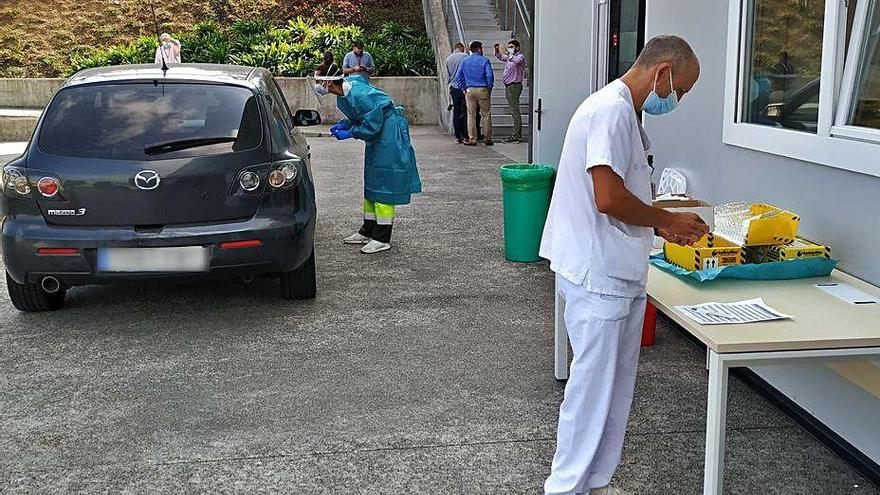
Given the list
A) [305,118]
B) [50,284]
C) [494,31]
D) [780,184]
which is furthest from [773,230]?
[494,31]

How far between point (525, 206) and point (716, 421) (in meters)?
4.34

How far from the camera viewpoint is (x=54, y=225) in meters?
5.63

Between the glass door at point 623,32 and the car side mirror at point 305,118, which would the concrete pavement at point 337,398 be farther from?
the glass door at point 623,32

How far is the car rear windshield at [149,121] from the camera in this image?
5738mm

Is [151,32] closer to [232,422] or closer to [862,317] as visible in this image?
[232,422]

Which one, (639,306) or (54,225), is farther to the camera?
(54,225)

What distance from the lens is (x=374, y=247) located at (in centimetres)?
805

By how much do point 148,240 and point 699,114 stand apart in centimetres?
349

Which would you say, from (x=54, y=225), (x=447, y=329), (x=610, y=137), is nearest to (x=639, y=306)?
(x=610, y=137)

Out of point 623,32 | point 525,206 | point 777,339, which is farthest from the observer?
point 623,32

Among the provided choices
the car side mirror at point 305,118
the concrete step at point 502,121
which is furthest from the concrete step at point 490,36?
the car side mirror at point 305,118

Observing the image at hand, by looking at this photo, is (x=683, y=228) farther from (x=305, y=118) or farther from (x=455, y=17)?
(x=455, y=17)

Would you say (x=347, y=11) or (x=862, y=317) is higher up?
(x=347, y=11)

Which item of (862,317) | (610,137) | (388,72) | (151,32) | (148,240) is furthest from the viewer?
(151,32)
